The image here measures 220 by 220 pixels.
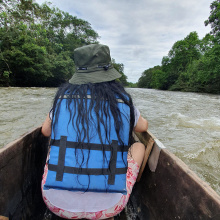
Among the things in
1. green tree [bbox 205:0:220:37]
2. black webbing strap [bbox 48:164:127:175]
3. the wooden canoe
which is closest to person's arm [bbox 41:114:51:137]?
the wooden canoe

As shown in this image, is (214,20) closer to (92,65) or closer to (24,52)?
(24,52)

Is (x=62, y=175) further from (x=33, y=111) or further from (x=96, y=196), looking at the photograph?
(x=33, y=111)

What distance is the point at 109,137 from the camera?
105cm

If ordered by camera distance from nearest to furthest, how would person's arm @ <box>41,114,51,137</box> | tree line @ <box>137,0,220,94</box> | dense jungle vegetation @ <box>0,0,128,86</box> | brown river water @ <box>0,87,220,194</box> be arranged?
1. person's arm @ <box>41,114,51,137</box>
2. brown river water @ <box>0,87,220,194</box>
3. dense jungle vegetation @ <box>0,0,128,86</box>
4. tree line @ <box>137,0,220,94</box>

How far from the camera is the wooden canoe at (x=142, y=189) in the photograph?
1.03 meters

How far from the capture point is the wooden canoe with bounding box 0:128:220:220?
1.03m

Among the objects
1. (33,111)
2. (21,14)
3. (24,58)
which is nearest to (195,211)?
(33,111)

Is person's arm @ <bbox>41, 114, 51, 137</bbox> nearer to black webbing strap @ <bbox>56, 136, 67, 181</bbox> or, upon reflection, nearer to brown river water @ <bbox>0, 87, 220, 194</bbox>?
black webbing strap @ <bbox>56, 136, 67, 181</bbox>

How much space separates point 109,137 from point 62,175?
0.36 metres

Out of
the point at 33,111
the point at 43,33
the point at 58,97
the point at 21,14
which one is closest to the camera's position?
the point at 58,97

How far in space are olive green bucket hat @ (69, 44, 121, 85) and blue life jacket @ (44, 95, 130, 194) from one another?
11.4 inches

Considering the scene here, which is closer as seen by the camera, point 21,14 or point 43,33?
point 21,14

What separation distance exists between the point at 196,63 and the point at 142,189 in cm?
2985

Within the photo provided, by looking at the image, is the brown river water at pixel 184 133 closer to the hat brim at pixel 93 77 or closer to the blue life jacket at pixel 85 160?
the hat brim at pixel 93 77
